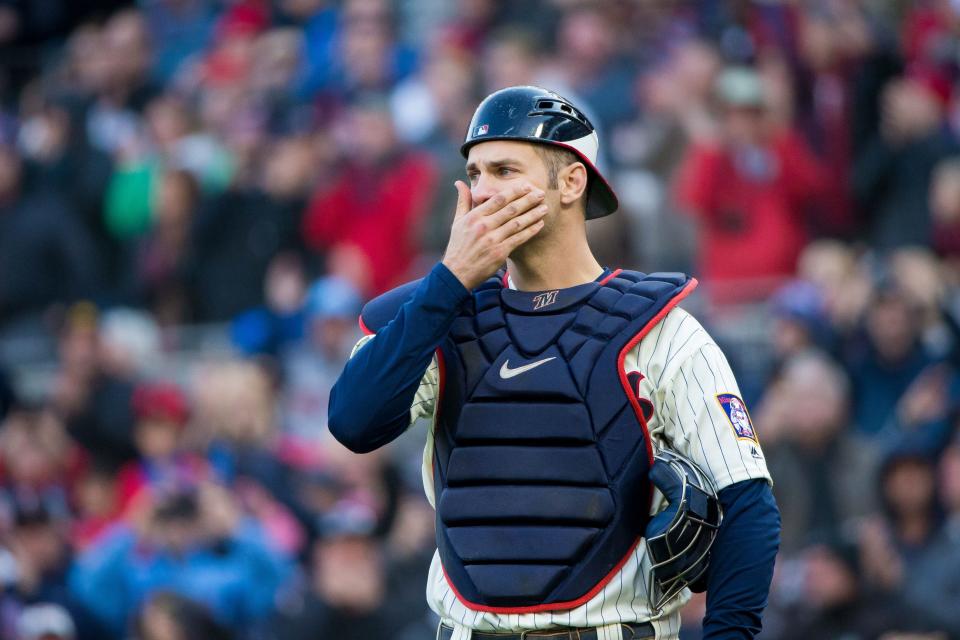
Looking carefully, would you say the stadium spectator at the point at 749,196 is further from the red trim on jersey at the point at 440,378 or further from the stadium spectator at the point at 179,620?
the red trim on jersey at the point at 440,378

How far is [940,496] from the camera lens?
19.5 ft

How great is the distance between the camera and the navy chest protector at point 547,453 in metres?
3.08

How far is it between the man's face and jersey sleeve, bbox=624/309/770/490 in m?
0.38

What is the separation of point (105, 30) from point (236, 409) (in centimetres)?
506

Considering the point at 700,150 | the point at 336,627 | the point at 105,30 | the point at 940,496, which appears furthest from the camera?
the point at 105,30

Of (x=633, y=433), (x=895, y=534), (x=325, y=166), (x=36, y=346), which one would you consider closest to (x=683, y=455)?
(x=633, y=433)

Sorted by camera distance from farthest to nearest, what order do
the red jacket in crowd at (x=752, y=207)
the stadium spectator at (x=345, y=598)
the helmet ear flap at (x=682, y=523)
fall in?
the red jacket in crowd at (x=752, y=207)
the stadium spectator at (x=345, y=598)
the helmet ear flap at (x=682, y=523)

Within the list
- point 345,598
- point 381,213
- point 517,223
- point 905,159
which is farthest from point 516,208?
point 381,213

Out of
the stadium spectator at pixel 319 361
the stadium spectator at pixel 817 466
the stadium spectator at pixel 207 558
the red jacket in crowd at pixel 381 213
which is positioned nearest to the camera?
the stadium spectator at pixel 817 466

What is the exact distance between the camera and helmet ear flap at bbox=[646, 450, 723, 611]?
2943 millimetres

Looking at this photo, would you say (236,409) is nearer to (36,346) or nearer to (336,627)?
(336,627)

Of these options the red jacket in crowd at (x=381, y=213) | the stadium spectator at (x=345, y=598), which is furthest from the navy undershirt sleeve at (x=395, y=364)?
the red jacket in crowd at (x=381, y=213)

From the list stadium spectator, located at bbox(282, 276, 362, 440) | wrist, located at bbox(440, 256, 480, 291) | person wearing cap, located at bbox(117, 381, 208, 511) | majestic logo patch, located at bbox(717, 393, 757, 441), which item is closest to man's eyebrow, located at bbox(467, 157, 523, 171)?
wrist, located at bbox(440, 256, 480, 291)

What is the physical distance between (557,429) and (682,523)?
344mm
